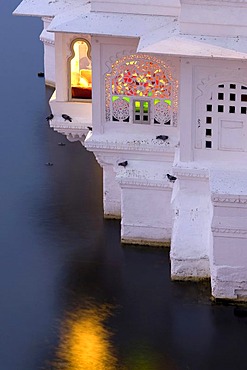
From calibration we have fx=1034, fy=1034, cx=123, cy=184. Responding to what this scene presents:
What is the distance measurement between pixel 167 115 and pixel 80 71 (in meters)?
1.46

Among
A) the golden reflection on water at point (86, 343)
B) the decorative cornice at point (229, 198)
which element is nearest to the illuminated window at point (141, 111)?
the decorative cornice at point (229, 198)

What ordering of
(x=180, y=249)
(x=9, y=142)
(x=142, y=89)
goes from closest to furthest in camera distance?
(x=180, y=249) → (x=142, y=89) → (x=9, y=142)

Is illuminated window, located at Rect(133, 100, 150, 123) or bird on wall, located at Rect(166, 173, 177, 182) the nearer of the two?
bird on wall, located at Rect(166, 173, 177, 182)

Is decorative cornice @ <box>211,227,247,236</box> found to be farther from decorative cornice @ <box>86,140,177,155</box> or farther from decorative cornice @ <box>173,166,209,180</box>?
decorative cornice @ <box>86,140,177,155</box>

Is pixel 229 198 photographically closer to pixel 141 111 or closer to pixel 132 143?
pixel 132 143

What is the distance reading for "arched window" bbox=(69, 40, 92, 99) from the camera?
11898mm

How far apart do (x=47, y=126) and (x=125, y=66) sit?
15.1ft

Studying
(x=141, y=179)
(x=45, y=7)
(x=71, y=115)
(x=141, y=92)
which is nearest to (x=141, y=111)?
(x=141, y=92)

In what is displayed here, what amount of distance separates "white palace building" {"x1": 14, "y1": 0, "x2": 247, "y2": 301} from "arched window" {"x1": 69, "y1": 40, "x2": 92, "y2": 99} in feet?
0.04

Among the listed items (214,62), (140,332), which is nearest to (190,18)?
(214,62)

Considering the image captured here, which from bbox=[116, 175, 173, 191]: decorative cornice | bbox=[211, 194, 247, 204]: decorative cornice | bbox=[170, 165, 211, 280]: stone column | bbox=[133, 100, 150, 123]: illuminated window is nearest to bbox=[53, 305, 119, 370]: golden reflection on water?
bbox=[170, 165, 211, 280]: stone column

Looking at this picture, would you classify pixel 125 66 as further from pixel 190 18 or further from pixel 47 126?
pixel 47 126

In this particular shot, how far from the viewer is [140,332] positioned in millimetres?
9609

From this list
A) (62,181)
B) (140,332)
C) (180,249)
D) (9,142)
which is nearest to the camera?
(140,332)
